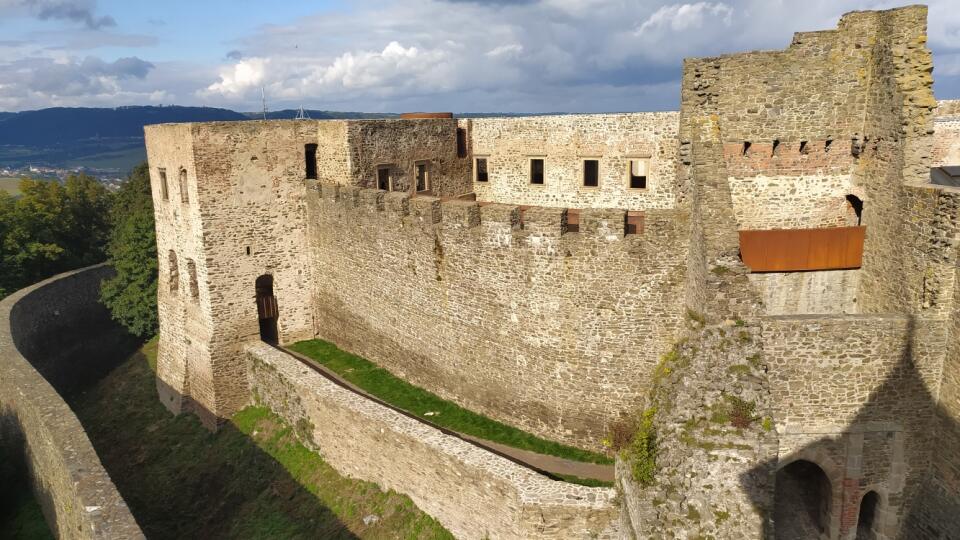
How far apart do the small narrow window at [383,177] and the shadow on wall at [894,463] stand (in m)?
11.8

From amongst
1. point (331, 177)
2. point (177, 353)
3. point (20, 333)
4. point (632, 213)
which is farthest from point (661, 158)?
point (20, 333)

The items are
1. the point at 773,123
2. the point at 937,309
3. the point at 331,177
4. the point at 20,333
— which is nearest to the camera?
the point at 937,309

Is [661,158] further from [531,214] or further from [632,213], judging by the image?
[531,214]

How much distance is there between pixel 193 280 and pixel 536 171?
9.81 m

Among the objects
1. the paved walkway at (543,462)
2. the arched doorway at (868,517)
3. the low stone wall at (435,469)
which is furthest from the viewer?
the paved walkway at (543,462)

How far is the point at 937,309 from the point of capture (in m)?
9.46

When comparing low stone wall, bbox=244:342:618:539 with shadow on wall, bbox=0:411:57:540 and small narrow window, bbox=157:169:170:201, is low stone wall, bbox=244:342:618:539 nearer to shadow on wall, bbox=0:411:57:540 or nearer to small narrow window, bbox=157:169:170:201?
shadow on wall, bbox=0:411:57:540

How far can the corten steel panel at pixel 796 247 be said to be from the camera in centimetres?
1098

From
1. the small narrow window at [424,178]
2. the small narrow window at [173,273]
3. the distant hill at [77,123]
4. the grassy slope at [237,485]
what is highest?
the distant hill at [77,123]

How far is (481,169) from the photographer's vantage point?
787 inches

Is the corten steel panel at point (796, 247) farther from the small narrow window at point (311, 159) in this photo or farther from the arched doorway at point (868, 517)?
the small narrow window at point (311, 159)

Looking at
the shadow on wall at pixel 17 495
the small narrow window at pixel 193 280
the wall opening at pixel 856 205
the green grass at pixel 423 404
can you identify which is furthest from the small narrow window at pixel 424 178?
the shadow on wall at pixel 17 495

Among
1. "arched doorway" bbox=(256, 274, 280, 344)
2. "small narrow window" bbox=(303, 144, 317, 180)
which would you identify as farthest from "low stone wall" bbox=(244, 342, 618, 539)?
"small narrow window" bbox=(303, 144, 317, 180)

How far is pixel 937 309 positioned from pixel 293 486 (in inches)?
484
